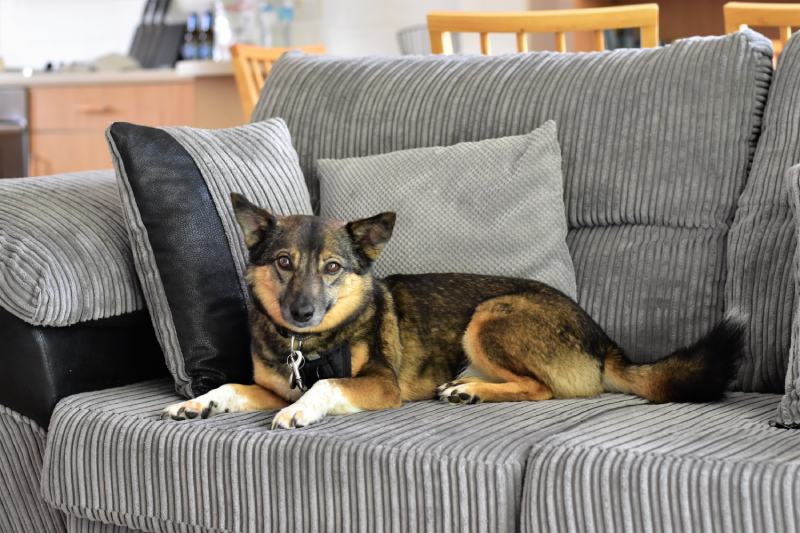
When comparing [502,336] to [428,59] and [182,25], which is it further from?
[182,25]

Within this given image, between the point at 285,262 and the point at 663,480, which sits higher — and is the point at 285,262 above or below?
above

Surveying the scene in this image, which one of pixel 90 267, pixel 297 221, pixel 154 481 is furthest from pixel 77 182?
pixel 154 481

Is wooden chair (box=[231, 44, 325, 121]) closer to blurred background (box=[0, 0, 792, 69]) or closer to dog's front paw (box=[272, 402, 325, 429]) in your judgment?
blurred background (box=[0, 0, 792, 69])

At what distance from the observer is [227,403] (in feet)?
6.27

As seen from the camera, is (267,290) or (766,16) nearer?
(267,290)

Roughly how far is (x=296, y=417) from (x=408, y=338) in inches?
15.6

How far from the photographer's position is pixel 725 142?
7.10 feet

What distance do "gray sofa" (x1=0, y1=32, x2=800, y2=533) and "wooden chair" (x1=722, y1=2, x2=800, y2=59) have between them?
1.84 ft

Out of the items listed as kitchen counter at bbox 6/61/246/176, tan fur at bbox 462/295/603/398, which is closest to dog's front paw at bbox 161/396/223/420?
tan fur at bbox 462/295/603/398

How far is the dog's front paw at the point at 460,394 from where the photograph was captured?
1.94m

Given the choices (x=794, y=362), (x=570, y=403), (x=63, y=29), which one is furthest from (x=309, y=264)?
(x=63, y=29)

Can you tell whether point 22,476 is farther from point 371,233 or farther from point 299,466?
point 371,233

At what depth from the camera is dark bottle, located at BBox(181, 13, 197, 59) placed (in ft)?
18.7

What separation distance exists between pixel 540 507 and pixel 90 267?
39.0 inches
